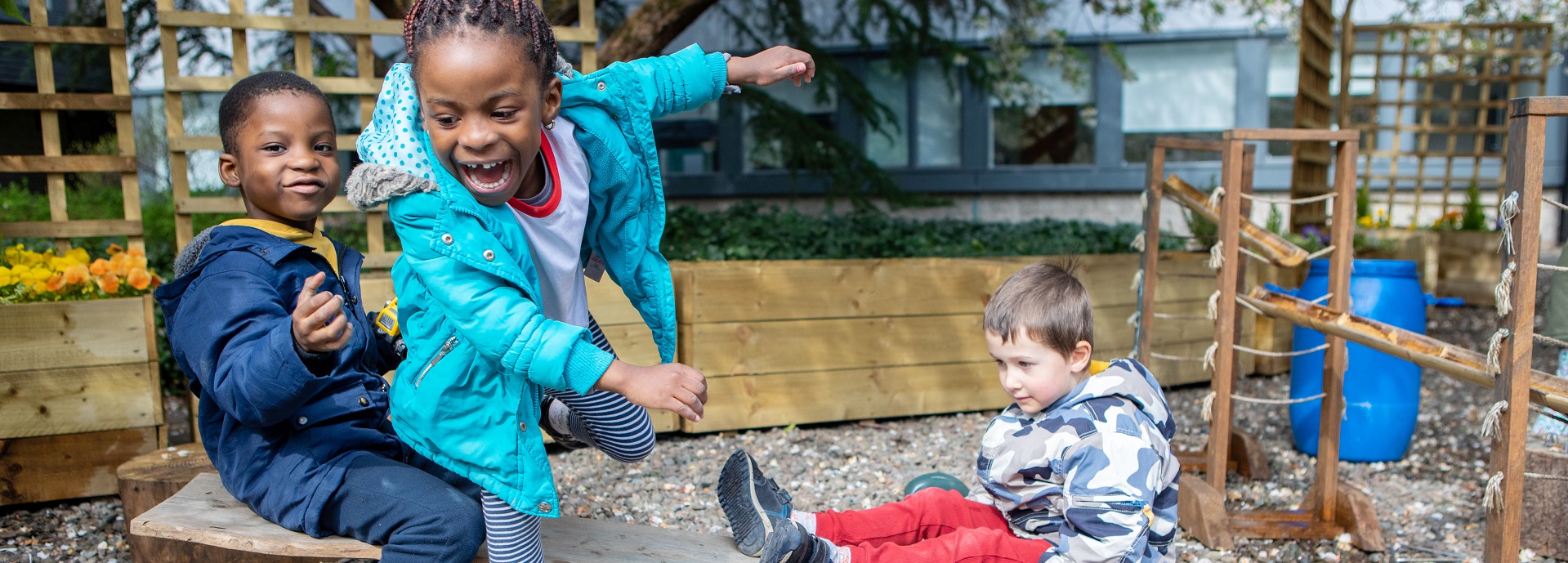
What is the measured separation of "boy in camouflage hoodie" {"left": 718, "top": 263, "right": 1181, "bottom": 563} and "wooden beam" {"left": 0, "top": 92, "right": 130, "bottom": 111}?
2498mm

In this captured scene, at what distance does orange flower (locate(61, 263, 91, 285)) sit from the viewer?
298 centimetres

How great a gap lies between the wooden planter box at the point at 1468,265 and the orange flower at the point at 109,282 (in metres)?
8.62

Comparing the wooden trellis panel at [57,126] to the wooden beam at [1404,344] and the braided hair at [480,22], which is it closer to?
the braided hair at [480,22]

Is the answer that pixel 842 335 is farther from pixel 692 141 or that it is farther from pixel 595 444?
pixel 692 141

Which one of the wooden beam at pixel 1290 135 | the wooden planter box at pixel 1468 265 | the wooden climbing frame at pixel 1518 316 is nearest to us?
the wooden climbing frame at pixel 1518 316

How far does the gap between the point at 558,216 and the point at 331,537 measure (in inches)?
30.4

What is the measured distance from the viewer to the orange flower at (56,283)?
3.00 metres

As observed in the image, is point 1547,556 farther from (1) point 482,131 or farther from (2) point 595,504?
(1) point 482,131

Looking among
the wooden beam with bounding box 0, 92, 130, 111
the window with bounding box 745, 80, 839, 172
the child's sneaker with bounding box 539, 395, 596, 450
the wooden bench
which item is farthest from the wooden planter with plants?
the window with bounding box 745, 80, 839, 172

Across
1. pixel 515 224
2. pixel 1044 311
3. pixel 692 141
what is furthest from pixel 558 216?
pixel 692 141

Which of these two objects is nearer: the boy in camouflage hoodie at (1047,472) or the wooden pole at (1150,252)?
the boy in camouflage hoodie at (1047,472)

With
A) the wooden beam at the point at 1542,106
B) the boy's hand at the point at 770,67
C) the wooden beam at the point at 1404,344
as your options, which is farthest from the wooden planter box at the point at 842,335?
the wooden beam at the point at 1542,106

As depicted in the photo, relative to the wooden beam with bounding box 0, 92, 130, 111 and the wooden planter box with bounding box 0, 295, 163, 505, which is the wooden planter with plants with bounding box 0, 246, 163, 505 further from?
the wooden beam with bounding box 0, 92, 130, 111

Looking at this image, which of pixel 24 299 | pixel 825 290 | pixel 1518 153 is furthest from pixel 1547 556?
pixel 24 299
